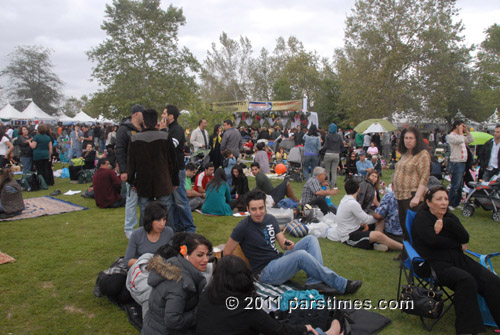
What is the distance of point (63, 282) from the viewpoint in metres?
3.99

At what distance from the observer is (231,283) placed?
2.21 m

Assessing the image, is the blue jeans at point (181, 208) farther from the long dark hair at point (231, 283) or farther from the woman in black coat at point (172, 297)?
the long dark hair at point (231, 283)

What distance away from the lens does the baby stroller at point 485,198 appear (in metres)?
6.72

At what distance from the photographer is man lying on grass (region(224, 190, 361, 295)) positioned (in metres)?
3.49

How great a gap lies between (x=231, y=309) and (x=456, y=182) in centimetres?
683

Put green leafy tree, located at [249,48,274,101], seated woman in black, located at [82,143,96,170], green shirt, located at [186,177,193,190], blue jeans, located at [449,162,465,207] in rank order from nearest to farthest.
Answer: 1. blue jeans, located at [449,162,465,207]
2. green shirt, located at [186,177,193,190]
3. seated woman in black, located at [82,143,96,170]
4. green leafy tree, located at [249,48,274,101]

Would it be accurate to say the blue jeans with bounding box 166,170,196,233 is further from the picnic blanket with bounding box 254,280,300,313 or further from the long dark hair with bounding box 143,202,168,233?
the picnic blanket with bounding box 254,280,300,313

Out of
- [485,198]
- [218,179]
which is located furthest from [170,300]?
[485,198]

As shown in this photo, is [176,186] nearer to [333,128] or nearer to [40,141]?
[333,128]

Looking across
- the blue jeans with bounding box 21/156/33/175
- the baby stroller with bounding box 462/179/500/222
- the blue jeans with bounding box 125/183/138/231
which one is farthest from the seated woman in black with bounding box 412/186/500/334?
the blue jeans with bounding box 21/156/33/175

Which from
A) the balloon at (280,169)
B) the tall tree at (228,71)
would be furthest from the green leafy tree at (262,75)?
the balloon at (280,169)

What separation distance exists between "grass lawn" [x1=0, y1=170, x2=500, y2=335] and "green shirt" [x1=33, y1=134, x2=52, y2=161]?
3304mm

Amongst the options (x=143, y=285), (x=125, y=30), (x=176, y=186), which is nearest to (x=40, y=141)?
(x=176, y=186)

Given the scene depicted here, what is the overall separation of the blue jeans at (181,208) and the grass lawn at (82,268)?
1.66 ft
